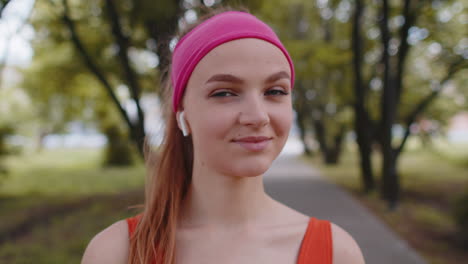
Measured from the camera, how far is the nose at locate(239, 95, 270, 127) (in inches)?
50.8

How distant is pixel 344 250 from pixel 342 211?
5.90m

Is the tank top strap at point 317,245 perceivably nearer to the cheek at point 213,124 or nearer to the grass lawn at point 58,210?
the cheek at point 213,124

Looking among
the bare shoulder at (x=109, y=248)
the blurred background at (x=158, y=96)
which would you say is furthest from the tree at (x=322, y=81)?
the bare shoulder at (x=109, y=248)

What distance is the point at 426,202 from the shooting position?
8.38 meters

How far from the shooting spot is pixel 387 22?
22.1 ft

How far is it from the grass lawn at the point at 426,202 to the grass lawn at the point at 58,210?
429 centimetres

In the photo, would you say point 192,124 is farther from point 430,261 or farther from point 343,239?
point 430,261

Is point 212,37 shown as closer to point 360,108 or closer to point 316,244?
point 316,244

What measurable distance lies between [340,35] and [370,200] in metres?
5.79

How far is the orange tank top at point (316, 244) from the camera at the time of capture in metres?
1.41

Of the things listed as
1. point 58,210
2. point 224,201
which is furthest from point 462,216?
point 58,210

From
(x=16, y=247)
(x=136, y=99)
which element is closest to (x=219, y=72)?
(x=136, y=99)

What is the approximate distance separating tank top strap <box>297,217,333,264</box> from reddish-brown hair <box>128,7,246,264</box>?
19.3 inches

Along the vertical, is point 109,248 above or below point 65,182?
above
